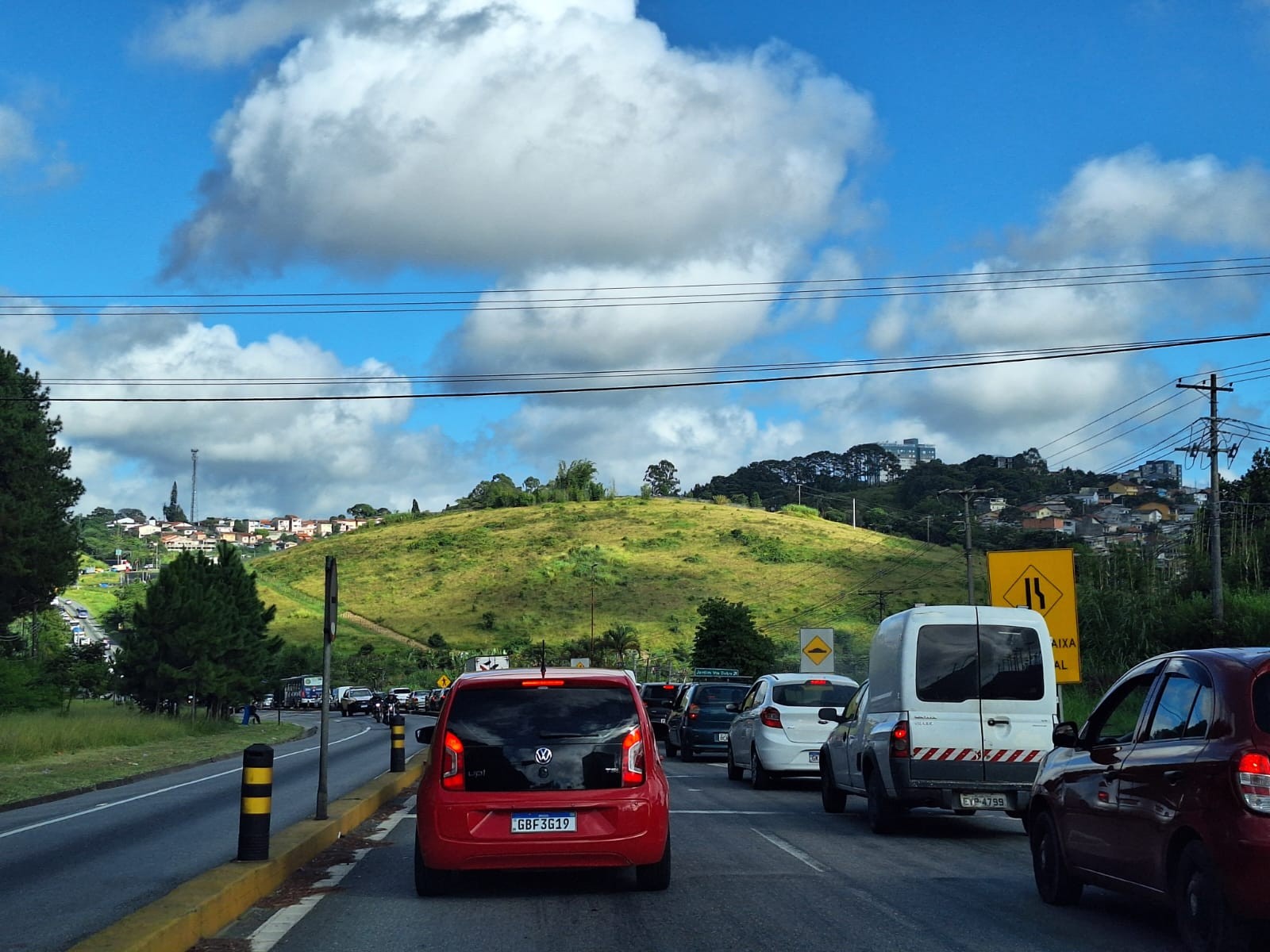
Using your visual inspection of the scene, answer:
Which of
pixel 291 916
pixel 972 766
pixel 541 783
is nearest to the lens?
pixel 291 916

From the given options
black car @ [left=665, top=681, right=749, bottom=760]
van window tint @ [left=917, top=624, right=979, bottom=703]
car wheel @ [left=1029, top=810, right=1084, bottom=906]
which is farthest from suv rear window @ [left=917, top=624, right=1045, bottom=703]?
black car @ [left=665, top=681, right=749, bottom=760]

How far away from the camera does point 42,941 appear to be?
8.47m

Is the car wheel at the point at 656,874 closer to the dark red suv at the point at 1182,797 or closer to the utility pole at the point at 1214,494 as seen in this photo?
the dark red suv at the point at 1182,797

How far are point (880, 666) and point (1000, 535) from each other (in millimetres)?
96103

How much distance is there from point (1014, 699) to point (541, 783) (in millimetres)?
6544

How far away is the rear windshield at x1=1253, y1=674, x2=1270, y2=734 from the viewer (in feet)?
23.7

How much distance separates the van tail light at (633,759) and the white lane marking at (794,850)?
232 centimetres

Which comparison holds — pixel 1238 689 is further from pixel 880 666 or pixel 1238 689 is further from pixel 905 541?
pixel 905 541

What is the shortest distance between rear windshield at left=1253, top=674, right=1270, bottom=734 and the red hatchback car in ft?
14.2

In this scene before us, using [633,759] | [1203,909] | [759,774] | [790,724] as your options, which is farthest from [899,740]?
[759,774]

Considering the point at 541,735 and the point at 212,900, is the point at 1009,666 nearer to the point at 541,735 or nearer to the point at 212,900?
the point at 541,735

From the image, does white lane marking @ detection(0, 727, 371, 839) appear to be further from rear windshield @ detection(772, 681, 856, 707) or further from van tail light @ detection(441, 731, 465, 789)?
rear windshield @ detection(772, 681, 856, 707)

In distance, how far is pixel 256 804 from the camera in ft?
34.9

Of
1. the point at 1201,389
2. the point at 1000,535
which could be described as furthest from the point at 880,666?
the point at 1000,535
